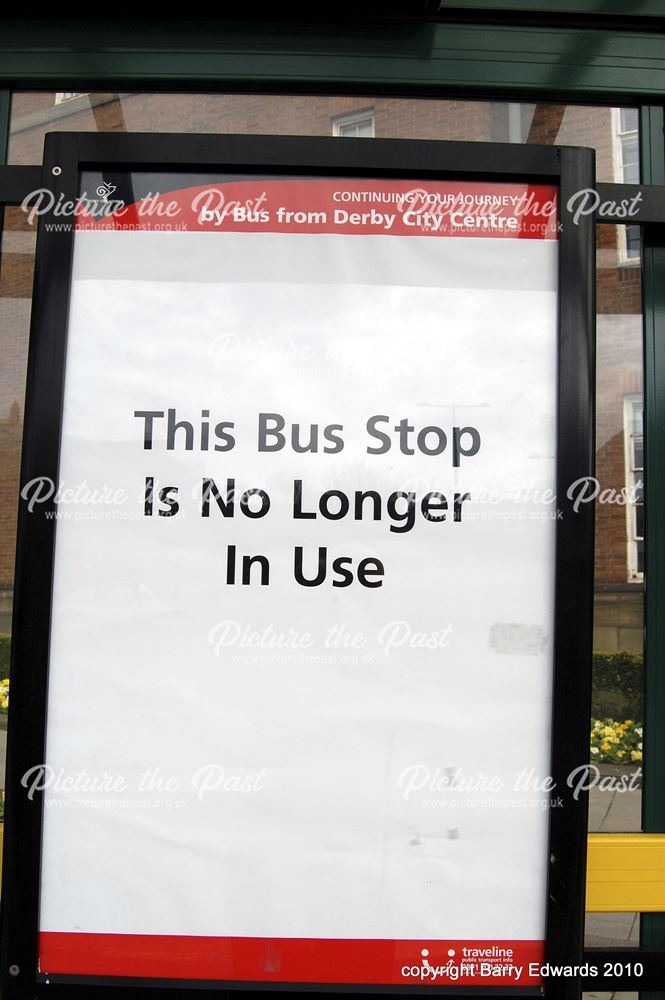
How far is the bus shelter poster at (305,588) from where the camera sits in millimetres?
1828

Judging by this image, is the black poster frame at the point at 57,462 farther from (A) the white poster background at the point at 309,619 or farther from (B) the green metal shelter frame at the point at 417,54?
(B) the green metal shelter frame at the point at 417,54

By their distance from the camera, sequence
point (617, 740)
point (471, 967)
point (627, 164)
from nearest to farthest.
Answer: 1. point (471, 967)
2. point (617, 740)
3. point (627, 164)

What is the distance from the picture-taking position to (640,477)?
2.23 metres

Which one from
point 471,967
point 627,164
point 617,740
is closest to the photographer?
point 471,967

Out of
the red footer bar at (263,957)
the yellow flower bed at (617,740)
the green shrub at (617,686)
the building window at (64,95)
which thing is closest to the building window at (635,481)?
the green shrub at (617,686)

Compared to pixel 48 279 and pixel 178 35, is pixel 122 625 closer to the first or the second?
pixel 48 279

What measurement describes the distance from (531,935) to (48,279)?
6.41ft

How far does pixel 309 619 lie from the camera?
185 cm

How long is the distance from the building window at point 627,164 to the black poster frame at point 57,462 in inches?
17.2

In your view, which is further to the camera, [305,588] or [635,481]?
[635,481]

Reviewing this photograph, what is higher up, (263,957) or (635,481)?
(635,481)

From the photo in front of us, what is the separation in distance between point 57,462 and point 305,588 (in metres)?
0.67

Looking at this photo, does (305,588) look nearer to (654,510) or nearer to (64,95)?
(654,510)

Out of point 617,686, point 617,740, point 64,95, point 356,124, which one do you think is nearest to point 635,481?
point 617,686
